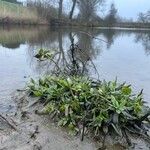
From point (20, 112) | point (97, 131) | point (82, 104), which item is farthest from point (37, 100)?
point (97, 131)

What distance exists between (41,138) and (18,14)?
99.0 feet

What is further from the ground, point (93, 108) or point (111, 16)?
point (93, 108)

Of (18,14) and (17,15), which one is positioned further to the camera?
(18,14)

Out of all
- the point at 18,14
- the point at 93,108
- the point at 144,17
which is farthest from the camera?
the point at 144,17


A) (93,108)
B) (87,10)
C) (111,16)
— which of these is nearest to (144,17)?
(111,16)

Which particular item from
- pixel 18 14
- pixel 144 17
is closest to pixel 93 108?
pixel 18 14

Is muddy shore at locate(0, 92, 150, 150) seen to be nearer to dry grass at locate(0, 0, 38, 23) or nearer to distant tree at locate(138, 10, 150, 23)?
dry grass at locate(0, 0, 38, 23)

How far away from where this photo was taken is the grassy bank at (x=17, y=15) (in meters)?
33.6

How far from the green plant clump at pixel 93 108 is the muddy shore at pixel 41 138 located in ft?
0.57

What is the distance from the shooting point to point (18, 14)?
35.3 metres

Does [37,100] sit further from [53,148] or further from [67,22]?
[67,22]

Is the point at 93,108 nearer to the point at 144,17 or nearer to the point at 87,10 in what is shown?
the point at 87,10

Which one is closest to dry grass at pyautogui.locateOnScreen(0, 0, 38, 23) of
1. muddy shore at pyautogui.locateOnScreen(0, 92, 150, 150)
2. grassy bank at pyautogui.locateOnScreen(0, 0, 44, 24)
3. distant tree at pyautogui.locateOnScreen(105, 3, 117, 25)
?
grassy bank at pyautogui.locateOnScreen(0, 0, 44, 24)

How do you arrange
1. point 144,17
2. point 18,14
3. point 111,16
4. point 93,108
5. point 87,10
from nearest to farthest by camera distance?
point 93,108, point 18,14, point 87,10, point 111,16, point 144,17
